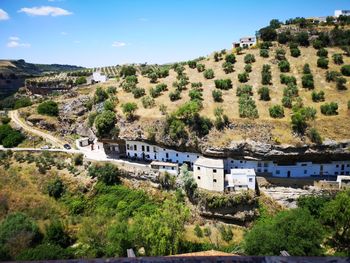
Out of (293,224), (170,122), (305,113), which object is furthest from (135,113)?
(293,224)

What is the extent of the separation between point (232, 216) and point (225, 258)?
26.7m

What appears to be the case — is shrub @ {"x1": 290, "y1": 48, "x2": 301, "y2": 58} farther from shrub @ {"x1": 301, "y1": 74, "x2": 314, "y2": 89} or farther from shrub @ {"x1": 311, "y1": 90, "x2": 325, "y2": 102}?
shrub @ {"x1": 311, "y1": 90, "x2": 325, "y2": 102}

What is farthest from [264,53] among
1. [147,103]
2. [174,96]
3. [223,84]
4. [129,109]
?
[129,109]

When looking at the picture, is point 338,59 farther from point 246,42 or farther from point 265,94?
point 246,42

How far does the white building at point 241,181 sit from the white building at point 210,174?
0.93 metres

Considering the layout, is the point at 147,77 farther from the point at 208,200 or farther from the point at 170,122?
the point at 208,200

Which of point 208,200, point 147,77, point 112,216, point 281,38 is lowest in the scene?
point 112,216

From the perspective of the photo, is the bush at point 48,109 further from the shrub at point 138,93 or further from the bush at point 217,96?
the bush at point 217,96

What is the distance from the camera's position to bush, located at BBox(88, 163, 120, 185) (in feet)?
124

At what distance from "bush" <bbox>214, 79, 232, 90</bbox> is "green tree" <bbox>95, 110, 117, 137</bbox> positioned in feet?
58.9

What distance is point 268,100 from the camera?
43.9m

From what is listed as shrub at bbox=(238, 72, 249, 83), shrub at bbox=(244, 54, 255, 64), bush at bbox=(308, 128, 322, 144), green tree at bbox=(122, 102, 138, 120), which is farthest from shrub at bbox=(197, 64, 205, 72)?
bush at bbox=(308, 128, 322, 144)

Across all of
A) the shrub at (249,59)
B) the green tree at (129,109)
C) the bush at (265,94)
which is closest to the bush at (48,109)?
the green tree at (129,109)

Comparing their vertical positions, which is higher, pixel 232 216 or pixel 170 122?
pixel 170 122
